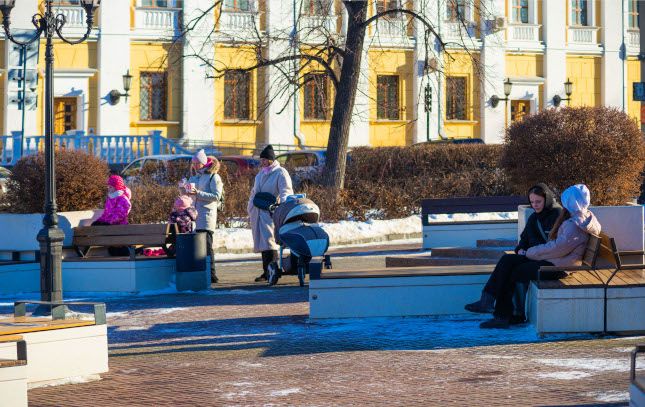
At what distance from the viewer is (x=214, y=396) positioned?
373 inches

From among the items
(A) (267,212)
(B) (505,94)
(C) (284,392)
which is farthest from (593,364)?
(B) (505,94)

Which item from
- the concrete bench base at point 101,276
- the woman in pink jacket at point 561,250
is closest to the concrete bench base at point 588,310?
the woman in pink jacket at point 561,250

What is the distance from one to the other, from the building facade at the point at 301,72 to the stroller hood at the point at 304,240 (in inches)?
968

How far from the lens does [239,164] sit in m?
33.4

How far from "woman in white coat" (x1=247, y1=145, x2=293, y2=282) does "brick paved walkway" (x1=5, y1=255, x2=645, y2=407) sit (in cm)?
330

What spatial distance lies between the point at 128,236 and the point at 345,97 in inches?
511

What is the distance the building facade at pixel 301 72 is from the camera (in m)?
45.5

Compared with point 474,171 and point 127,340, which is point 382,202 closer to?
point 474,171

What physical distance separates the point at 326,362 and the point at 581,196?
2980mm

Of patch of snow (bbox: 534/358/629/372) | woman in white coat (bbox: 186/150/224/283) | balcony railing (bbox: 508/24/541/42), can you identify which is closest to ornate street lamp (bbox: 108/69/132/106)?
balcony railing (bbox: 508/24/541/42)

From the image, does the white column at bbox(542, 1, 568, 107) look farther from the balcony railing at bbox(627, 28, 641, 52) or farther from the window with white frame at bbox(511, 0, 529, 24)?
the balcony railing at bbox(627, 28, 641, 52)

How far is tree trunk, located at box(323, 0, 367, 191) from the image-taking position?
1149 inches

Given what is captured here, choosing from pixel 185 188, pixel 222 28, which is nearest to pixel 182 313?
pixel 185 188

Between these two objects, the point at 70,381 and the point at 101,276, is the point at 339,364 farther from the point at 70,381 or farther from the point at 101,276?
the point at 101,276
